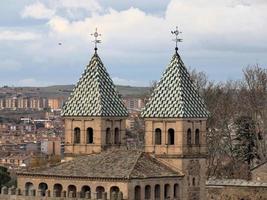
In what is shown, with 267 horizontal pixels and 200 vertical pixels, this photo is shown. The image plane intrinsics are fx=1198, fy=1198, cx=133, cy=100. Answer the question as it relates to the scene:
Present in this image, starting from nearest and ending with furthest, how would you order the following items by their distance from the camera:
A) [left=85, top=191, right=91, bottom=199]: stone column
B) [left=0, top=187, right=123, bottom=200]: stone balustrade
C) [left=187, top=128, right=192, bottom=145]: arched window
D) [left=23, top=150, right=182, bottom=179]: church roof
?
[left=0, top=187, right=123, bottom=200]: stone balustrade, [left=85, top=191, right=91, bottom=199]: stone column, [left=23, top=150, right=182, bottom=179]: church roof, [left=187, top=128, right=192, bottom=145]: arched window

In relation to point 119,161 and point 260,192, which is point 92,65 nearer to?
point 119,161

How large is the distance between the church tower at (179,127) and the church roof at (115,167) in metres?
1.01

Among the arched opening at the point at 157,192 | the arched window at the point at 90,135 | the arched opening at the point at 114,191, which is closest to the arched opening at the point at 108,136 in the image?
the arched window at the point at 90,135

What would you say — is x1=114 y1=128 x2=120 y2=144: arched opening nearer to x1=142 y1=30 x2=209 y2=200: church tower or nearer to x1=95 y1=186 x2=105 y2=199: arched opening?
x1=142 y1=30 x2=209 y2=200: church tower

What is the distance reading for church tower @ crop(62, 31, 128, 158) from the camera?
7081 centimetres

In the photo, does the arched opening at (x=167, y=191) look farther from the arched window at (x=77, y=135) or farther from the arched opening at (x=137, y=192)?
the arched window at (x=77, y=135)

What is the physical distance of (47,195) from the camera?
6612cm

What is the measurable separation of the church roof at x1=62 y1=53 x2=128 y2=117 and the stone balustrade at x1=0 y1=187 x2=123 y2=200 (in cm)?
621

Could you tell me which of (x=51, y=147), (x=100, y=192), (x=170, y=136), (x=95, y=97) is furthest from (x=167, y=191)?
(x=51, y=147)

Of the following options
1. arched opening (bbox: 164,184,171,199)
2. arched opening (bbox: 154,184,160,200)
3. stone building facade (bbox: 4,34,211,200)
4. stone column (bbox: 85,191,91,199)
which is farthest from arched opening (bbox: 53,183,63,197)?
arched opening (bbox: 164,184,171,199)

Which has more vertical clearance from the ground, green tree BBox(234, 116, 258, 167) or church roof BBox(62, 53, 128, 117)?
church roof BBox(62, 53, 128, 117)

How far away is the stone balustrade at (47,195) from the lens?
63713 mm

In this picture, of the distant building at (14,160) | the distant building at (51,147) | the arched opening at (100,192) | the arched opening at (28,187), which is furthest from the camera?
the distant building at (51,147)

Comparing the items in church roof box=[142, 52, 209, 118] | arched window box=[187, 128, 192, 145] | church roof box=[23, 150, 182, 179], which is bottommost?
church roof box=[23, 150, 182, 179]
